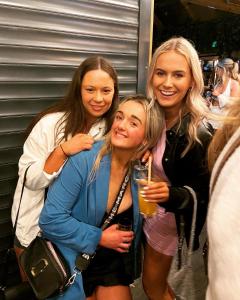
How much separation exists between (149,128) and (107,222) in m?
0.61

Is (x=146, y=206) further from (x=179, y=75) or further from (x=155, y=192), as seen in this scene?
(x=179, y=75)

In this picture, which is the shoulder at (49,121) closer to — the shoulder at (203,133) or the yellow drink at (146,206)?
the yellow drink at (146,206)

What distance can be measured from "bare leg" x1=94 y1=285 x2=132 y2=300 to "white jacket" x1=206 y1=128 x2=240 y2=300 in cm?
135

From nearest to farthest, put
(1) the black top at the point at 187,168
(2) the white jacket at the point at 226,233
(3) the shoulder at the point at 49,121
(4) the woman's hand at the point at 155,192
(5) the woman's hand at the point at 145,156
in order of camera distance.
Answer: (2) the white jacket at the point at 226,233, (4) the woman's hand at the point at 155,192, (1) the black top at the point at 187,168, (5) the woman's hand at the point at 145,156, (3) the shoulder at the point at 49,121

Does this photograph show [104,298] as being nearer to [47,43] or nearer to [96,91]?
[96,91]

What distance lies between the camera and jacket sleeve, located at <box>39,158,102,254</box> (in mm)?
1663

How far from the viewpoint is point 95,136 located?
2.02 m

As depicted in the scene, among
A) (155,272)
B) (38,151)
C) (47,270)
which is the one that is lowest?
(155,272)

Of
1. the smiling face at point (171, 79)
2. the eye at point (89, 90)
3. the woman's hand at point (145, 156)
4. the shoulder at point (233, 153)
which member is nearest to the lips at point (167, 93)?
the smiling face at point (171, 79)

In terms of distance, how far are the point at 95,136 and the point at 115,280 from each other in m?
0.93

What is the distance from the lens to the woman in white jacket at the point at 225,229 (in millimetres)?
589

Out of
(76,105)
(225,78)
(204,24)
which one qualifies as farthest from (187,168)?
(204,24)

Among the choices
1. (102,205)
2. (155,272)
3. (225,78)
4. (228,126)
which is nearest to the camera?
(228,126)

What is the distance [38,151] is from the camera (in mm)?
1927
